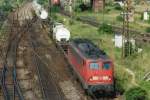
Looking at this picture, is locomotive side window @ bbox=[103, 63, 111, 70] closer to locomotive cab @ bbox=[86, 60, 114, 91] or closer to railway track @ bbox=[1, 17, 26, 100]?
locomotive cab @ bbox=[86, 60, 114, 91]

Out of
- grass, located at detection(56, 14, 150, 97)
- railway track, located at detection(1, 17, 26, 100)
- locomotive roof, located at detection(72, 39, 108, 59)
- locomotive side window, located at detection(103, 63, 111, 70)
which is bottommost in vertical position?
railway track, located at detection(1, 17, 26, 100)

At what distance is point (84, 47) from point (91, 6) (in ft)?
272

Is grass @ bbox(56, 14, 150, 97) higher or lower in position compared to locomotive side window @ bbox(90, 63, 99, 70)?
lower

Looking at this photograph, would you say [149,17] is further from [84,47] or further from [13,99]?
[13,99]

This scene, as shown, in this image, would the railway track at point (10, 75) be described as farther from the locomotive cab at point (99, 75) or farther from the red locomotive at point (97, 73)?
the locomotive cab at point (99, 75)

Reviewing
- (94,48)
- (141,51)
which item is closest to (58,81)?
(94,48)

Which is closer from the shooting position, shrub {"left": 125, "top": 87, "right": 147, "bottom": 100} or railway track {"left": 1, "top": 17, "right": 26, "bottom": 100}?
shrub {"left": 125, "top": 87, "right": 147, "bottom": 100}

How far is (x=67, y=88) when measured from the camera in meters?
33.0

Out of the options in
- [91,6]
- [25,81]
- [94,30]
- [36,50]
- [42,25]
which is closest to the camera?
[25,81]

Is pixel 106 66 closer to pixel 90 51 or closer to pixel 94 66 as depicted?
pixel 94 66

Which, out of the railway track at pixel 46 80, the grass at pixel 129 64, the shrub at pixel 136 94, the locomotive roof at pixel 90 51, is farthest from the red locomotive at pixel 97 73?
the shrub at pixel 136 94

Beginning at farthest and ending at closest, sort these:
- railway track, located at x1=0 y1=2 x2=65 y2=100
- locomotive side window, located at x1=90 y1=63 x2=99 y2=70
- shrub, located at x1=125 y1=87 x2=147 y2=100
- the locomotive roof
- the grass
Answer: the grass, railway track, located at x1=0 y1=2 x2=65 y2=100, the locomotive roof, locomotive side window, located at x1=90 y1=63 x2=99 y2=70, shrub, located at x1=125 y1=87 x2=147 y2=100

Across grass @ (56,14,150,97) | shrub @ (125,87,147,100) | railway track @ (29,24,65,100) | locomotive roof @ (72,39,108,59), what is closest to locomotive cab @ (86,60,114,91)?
locomotive roof @ (72,39,108,59)

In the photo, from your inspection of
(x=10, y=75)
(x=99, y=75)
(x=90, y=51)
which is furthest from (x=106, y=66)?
(x=10, y=75)
